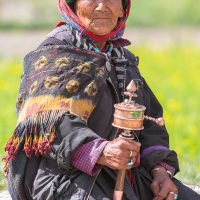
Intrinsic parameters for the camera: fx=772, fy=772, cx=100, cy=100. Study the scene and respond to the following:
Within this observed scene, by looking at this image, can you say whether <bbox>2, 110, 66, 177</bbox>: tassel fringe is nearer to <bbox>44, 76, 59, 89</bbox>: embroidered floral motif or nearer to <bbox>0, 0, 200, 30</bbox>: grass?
<bbox>44, 76, 59, 89</bbox>: embroidered floral motif

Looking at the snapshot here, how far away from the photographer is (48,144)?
3910 millimetres

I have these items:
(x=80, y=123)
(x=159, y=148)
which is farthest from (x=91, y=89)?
(x=159, y=148)

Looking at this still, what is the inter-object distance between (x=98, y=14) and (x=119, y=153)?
0.82 m

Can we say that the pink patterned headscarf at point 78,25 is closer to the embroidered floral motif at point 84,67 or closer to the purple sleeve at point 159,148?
the embroidered floral motif at point 84,67

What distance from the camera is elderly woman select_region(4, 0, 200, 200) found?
3.89m

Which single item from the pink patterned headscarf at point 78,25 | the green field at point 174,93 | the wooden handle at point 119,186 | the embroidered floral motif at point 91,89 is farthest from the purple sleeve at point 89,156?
the green field at point 174,93

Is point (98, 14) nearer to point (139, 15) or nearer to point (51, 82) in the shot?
point (51, 82)

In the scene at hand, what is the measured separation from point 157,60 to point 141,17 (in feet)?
25.1

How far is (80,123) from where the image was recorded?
3932mm

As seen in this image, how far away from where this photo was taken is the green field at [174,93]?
7562mm

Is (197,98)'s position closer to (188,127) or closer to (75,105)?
(188,127)

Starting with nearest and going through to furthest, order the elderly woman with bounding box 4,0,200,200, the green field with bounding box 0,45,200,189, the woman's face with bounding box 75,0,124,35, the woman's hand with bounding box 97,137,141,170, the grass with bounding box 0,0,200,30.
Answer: the woman's hand with bounding box 97,137,141,170 → the elderly woman with bounding box 4,0,200,200 → the woman's face with bounding box 75,0,124,35 → the green field with bounding box 0,45,200,189 → the grass with bounding box 0,0,200,30

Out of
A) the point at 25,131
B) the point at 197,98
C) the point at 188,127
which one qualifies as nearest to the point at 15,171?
the point at 25,131

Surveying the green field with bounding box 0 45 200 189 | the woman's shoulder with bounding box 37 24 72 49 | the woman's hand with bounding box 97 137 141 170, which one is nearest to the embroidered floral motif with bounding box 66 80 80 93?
the woman's shoulder with bounding box 37 24 72 49
